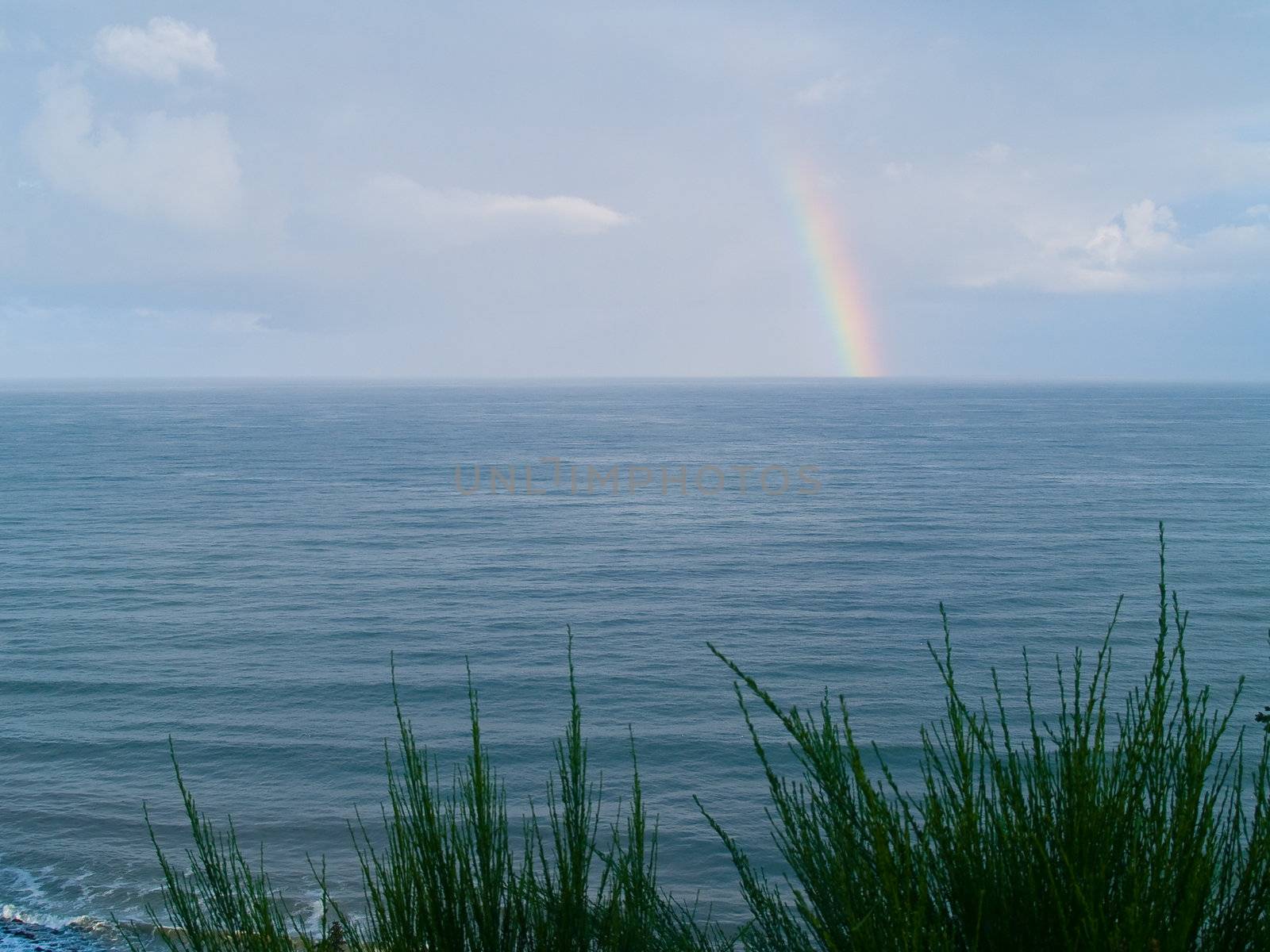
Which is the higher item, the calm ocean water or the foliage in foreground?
the foliage in foreground

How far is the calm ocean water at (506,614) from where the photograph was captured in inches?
946

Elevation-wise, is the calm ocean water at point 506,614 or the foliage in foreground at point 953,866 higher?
the foliage in foreground at point 953,866

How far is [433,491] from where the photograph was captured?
7412 centimetres

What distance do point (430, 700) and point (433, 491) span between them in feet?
147

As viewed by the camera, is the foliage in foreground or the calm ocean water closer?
the foliage in foreground

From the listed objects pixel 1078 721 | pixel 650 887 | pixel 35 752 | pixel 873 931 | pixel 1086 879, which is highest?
pixel 1078 721

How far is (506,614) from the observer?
4012 centimetres

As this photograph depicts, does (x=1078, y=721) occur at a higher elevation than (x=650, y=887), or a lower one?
higher

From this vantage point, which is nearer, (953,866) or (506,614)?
(953,866)

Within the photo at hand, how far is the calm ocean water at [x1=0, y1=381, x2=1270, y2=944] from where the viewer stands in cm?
2403

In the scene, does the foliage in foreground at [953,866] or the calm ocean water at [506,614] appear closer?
the foliage in foreground at [953,866]

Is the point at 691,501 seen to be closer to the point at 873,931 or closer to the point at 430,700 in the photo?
the point at 430,700

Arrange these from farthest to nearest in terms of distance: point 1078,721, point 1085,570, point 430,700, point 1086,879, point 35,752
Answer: point 1085,570, point 430,700, point 35,752, point 1078,721, point 1086,879

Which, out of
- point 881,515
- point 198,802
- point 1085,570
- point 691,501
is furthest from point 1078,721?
point 691,501
